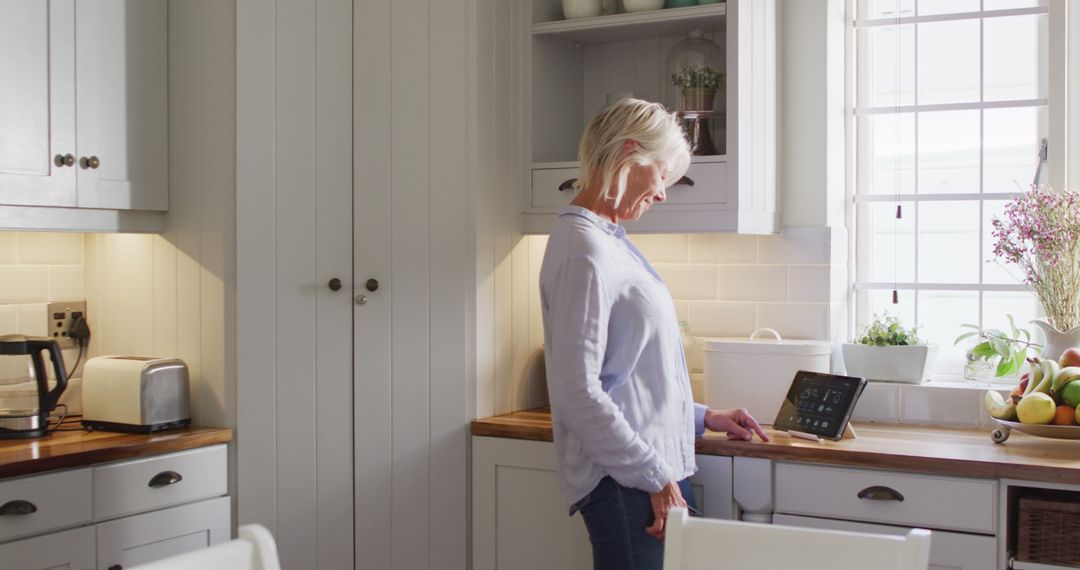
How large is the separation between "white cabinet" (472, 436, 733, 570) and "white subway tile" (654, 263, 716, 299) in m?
0.79

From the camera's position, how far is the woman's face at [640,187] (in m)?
2.47

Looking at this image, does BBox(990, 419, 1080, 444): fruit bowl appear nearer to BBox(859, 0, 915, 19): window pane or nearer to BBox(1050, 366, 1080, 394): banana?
BBox(1050, 366, 1080, 394): banana

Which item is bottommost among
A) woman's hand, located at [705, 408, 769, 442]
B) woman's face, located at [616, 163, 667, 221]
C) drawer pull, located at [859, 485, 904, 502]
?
drawer pull, located at [859, 485, 904, 502]

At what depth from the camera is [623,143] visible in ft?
7.94

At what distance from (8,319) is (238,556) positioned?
183 centimetres

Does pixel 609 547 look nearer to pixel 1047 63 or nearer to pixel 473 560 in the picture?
pixel 473 560

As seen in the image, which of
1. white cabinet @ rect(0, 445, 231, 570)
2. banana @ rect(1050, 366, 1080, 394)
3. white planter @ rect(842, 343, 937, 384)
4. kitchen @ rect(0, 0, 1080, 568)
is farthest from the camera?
white planter @ rect(842, 343, 937, 384)

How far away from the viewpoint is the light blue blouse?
7.44 ft

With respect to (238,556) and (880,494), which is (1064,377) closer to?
(880,494)

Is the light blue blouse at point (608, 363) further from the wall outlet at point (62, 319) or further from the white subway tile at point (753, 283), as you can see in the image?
the wall outlet at point (62, 319)

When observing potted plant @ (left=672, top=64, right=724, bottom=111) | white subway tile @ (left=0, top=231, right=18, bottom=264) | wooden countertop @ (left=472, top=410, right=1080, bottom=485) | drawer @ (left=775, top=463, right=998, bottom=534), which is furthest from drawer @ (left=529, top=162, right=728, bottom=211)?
white subway tile @ (left=0, top=231, right=18, bottom=264)

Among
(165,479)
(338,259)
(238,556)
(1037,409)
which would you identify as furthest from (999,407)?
(165,479)

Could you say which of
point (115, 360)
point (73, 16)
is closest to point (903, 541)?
point (115, 360)

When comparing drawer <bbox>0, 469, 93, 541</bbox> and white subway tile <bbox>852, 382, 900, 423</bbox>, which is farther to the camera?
white subway tile <bbox>852, 382, 900, 423</bbox>
